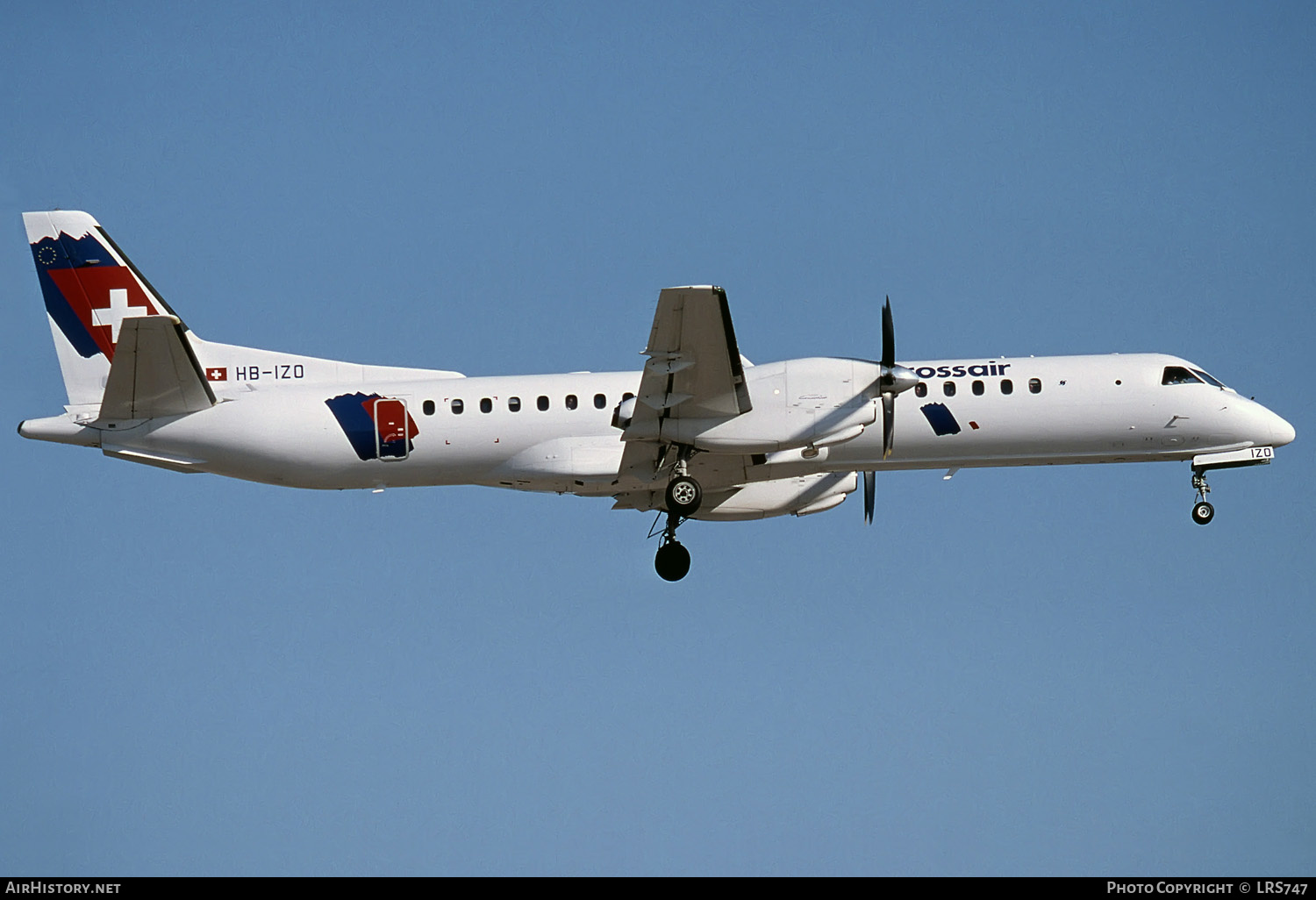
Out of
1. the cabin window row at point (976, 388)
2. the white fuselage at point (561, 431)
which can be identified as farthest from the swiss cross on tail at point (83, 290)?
the cabin window row at point (976, 388)

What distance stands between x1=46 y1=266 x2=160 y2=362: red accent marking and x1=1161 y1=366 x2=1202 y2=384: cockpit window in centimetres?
1768

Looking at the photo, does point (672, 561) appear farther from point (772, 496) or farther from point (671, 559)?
point (772, 496)

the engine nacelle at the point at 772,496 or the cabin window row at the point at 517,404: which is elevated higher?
the cabin window row at the point at 517,404

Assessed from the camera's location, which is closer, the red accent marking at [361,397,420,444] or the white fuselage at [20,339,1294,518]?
the white fuselage at [20,339,1294,518]

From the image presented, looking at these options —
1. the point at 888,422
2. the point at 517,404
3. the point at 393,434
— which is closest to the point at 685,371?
the point at 517,404

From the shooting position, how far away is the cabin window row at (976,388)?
2438 cm

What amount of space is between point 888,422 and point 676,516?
12.6 feet

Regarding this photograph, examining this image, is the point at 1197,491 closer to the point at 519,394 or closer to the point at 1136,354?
the point at 1136,354

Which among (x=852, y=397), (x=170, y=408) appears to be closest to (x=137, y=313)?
(x=170, y=408)

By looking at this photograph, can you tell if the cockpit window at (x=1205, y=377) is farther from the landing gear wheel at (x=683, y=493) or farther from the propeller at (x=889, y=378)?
the landing gear wheel at (x=683, y=493)

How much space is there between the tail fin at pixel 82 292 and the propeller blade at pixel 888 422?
42.0ft

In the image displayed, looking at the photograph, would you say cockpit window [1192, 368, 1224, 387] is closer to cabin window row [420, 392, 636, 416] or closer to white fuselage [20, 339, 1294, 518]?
white fuselage [20, 339, 1294, 518]

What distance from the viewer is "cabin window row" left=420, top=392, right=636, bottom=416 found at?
2412 centimetres

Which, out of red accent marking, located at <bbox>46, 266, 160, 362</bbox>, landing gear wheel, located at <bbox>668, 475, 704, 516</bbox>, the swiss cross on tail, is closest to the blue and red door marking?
red accent marking, located at <bbox>46, 266, 160, 362</bbox>
